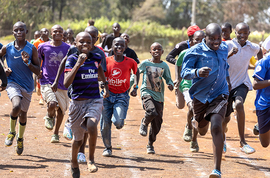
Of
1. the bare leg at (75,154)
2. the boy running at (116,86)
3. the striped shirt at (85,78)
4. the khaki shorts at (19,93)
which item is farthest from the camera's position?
the boy running at (116,86)

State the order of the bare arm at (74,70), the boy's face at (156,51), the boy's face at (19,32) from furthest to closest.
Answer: the boy's face at (156,51), the boy's face at (19,32), the bare arm at (74,70)

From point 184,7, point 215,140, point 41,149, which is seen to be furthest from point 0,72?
point 184,7

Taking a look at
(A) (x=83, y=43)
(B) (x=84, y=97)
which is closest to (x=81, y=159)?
(B) (x=84, y=97)

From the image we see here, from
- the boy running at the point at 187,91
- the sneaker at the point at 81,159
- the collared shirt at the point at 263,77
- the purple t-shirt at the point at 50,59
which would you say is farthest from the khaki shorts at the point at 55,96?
the collared shirt at the point at 263,77

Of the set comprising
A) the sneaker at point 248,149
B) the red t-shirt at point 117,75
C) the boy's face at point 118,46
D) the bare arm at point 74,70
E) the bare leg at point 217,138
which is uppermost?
the boy's face at point 118,46

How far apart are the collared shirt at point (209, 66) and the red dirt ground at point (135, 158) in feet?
4.17

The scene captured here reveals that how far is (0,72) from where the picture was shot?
6.56 metres

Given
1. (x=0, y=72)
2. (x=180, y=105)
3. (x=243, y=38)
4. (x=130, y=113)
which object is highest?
(x=243, y=38)

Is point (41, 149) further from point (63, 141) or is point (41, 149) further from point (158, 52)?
point (158, 52)

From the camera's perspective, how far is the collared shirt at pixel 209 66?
236 inches

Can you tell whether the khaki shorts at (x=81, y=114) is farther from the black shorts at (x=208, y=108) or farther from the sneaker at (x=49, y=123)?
the sneaker at (x=49, y=123)

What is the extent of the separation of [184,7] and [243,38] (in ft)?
171

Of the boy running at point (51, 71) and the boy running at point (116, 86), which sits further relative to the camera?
the boy running at point (51, 71)

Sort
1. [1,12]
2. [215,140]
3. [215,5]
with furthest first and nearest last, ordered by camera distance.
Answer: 1. [215,5]
2. [1,12]
3. [215,140]
